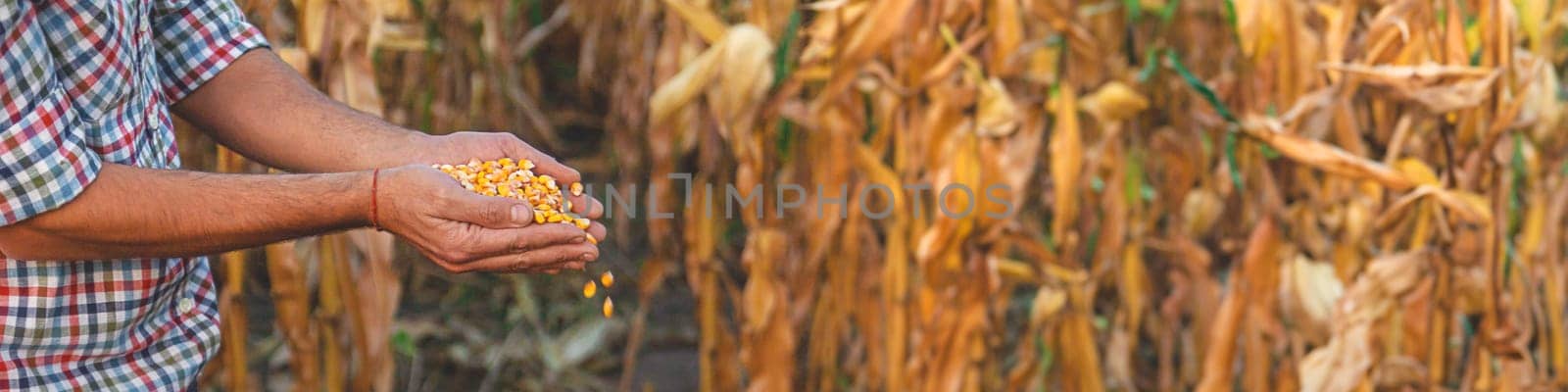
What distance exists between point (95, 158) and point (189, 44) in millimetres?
198

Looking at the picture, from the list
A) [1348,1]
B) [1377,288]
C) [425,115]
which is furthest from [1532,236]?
[425,115]

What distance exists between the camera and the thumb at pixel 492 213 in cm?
83

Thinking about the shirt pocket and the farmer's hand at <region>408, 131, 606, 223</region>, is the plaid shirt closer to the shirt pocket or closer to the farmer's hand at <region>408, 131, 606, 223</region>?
the shirt pocket

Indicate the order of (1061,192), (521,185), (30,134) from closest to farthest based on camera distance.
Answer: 1. (30,134)
2. (521,185)
3. (1061,192)

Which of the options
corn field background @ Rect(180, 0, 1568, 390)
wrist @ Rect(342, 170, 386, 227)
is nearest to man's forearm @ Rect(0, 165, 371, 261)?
wrist @ Rect(342, 170, 386, 227)

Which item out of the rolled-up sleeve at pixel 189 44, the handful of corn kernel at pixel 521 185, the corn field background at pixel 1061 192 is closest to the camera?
the handful of corn kernel at pixel 521 185

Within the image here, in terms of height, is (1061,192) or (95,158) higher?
(95,158)

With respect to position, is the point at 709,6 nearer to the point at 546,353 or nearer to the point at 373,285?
the point at 373,285

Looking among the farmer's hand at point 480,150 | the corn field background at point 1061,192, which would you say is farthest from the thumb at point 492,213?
the corn field background at point 1061,192

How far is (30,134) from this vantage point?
0.78 m

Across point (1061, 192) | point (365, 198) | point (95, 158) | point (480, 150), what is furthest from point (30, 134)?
point (1061, 192)

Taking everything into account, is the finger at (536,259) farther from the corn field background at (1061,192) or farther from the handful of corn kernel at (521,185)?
the corn field background at (1061,192)

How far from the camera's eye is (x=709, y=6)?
1497 millimetres

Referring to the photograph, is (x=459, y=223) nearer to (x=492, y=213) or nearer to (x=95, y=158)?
(x=492, y=213)
